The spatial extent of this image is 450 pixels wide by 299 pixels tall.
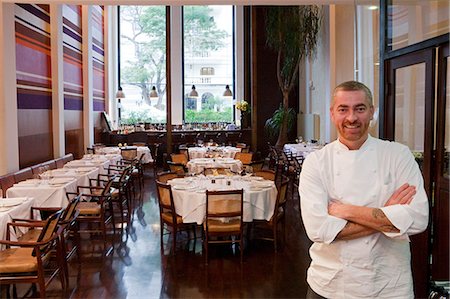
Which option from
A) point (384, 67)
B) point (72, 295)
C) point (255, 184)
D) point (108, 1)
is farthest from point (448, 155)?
point (108, 1)

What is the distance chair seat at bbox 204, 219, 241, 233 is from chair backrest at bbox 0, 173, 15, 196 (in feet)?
9.65

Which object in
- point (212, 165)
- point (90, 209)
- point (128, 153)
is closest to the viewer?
point (90, 209)

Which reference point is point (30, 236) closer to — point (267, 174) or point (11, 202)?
point (11, 202)

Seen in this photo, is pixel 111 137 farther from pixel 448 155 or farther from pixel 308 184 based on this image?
pixel 308 184

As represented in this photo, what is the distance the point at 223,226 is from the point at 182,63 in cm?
1299

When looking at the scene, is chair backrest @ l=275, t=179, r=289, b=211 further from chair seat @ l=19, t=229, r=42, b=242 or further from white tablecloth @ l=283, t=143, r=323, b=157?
white tablecloth @ l=283, t=143, r=323, b=157

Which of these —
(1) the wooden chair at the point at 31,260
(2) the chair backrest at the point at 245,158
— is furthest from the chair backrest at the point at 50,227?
(2) the chair backrest at the point at 245,158

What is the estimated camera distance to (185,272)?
17.0ft

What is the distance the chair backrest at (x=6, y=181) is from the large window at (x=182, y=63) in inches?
430

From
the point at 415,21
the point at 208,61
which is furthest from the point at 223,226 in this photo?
the point at 208,61

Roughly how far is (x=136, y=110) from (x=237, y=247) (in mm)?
12544

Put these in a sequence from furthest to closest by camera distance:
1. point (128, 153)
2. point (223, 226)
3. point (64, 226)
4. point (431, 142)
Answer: point (128, 153) < point (223, 226) < point (64, 226) < point (431, 142)

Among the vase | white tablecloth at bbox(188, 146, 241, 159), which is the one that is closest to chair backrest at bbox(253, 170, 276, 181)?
white tablecloth at bbox(188, 146, 241, 159)

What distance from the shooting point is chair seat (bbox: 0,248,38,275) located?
4062 millimetres
